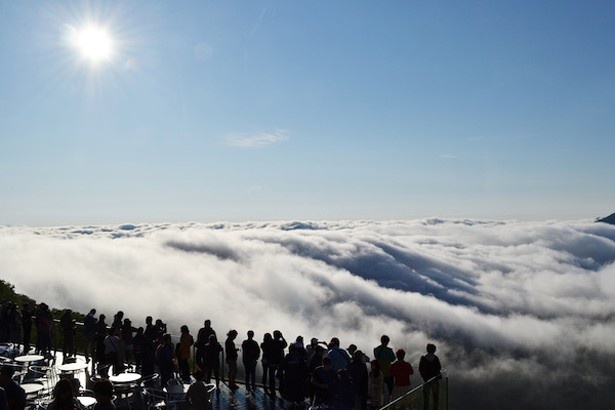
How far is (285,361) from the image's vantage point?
11938 mm

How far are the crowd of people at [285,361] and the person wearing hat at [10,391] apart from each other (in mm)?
3095

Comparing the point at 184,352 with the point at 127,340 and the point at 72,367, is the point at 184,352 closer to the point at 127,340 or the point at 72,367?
the point at 127,340

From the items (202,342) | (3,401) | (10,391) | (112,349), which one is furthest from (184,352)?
(3,401)

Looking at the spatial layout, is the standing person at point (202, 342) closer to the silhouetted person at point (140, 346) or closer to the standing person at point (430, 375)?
the silhouetted person at point (140, 346)

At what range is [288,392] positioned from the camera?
39.0ft

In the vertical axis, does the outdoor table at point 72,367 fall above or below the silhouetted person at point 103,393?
below

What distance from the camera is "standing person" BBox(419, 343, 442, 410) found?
1086 centimetres

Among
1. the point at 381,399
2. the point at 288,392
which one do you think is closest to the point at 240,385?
the point at 288,392

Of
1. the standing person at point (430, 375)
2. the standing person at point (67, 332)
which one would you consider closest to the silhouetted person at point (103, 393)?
the standing person at point (430, 375)

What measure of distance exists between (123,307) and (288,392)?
653ft

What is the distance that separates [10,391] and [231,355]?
7.33m

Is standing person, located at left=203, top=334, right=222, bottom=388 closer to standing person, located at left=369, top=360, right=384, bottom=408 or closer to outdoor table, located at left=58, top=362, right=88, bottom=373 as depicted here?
outdoor table, located at left=58, top=362, right=88, bottom=373

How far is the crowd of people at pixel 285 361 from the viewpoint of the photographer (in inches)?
405

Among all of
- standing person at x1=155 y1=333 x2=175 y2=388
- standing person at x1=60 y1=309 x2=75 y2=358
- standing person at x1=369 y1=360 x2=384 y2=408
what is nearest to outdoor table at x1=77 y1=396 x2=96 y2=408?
standing person at x1=155 y1=333 x2=175 y2=388
